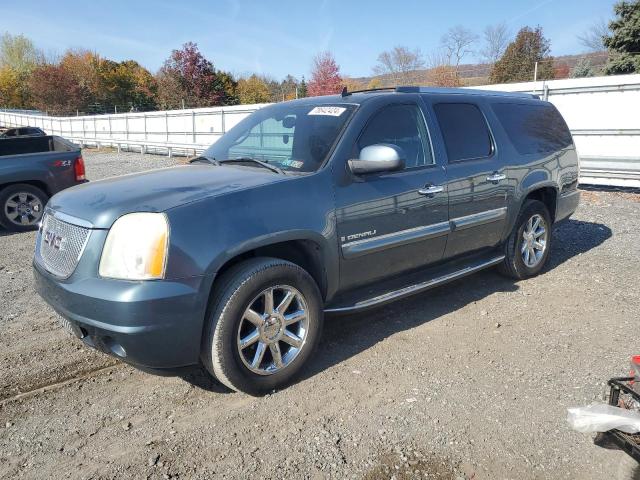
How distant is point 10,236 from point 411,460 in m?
7.46

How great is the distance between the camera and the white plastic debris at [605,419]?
2023 millimetres

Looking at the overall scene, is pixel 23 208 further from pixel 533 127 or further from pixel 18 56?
pixel 18 56

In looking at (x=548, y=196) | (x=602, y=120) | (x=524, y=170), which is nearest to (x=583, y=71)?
(x=602, y=120)

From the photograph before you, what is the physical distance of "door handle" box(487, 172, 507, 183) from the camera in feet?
14.6

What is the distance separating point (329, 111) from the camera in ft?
12.5

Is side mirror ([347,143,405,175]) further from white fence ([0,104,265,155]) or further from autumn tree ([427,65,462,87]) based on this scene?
autumn tree ([427,65,462,87])

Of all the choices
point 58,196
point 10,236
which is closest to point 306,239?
point 58,196

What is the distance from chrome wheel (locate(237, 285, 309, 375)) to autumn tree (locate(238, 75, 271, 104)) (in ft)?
148

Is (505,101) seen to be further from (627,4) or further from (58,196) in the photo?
(627,4)

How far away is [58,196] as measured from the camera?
340cm

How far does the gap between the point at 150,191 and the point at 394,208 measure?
169cm

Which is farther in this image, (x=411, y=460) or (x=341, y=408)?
(x=341, y=408)

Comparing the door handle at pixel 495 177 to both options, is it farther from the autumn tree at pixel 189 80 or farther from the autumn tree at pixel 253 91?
the autumn tree at pixel 253 91

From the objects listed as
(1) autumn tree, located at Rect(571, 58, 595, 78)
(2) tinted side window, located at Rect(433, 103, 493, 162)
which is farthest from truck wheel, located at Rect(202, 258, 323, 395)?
(1) autumn tree, located at Rect(571, 58, 595, 78)
